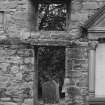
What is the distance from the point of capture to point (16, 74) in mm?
5953

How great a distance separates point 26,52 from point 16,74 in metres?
0.59

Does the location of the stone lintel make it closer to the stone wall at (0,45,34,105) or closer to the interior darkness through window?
the stone wall at (0,45,34,105)

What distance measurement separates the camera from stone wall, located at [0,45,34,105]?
19.5 ft

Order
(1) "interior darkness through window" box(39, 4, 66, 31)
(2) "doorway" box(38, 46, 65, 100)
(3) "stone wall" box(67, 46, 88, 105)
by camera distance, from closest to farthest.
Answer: (3) "stone wall" box(67, 46, 88, 105)
(1) "interior darkness through window" box(39, 4, 66, 31)
(2) "doorway" box(38, 46, 65, 100)

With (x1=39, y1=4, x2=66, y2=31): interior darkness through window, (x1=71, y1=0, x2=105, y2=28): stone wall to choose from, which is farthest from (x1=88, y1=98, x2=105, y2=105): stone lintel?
(x1=39, y1=4, x2=66, y2=31): interior darkness through window

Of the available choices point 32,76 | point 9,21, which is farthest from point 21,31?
point 32,76

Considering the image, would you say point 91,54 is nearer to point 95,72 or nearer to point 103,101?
point 95,72

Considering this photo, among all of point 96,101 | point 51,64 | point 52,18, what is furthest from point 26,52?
point 51,64

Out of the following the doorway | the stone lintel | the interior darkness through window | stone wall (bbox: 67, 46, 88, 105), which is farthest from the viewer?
the doorway

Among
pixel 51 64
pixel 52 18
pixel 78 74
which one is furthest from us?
pixel 51 64

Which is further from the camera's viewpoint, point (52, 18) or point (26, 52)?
point (52, 18)

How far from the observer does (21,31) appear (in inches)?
236

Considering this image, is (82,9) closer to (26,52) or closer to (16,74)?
(26,52)

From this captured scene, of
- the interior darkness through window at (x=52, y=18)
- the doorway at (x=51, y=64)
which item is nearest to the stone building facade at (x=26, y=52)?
the interior darkness through window at (x=52, y=18)
